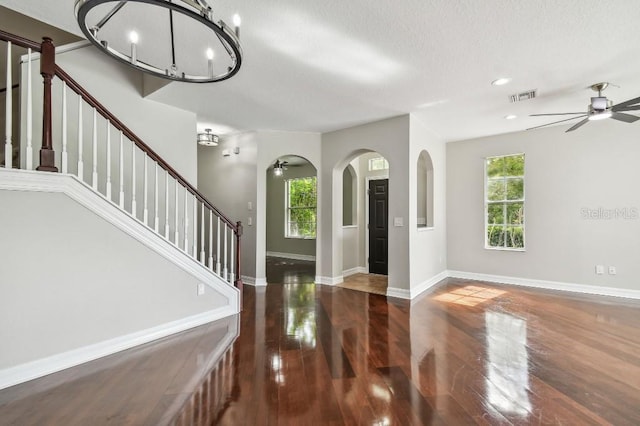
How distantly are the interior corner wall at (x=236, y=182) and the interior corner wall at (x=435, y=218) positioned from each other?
2.80m

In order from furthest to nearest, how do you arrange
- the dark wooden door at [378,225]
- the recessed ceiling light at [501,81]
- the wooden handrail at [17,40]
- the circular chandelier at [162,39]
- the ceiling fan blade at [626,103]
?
the dark wooden door at [378,225] → the recessed ceiling light at [501,81] → the ceiling fan blade at [626,103] → the wooden handrail at [17,40] → the circular chandelier at [162,39]

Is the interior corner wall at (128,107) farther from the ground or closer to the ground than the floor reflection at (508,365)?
farther from the ground

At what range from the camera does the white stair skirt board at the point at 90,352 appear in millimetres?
2309

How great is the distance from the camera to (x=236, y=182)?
6062 mm

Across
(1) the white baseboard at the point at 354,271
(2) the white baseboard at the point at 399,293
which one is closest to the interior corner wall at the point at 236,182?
(1) the white baseboard at the point at 354,271

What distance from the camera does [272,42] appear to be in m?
2.79

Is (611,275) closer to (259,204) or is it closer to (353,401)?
(353,401)

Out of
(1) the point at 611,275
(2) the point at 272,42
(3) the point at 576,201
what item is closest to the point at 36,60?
(2) the point at 272,42

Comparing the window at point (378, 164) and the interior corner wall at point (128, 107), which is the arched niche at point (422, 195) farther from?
the interior corner wall at point (128, 107)

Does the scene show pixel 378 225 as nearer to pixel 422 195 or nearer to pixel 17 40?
pixel 422 195

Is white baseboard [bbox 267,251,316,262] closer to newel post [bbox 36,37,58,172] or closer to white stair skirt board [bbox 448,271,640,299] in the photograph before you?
white stair skirt board [bbox 448,271,640,299]

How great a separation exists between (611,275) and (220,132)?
7.17 m

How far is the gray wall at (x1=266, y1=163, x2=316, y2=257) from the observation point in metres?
9.09

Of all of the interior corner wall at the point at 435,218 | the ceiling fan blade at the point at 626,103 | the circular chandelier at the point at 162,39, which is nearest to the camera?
the circular chandelier at the point at 162,39
